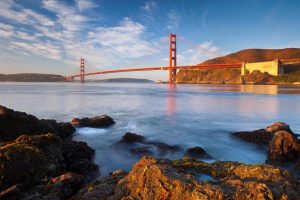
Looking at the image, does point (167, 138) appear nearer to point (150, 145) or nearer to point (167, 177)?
point (150, 145)

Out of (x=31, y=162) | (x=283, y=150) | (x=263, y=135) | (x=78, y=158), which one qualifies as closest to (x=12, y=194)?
(x=31, y=162)

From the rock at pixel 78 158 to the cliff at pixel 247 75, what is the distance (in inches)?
3285

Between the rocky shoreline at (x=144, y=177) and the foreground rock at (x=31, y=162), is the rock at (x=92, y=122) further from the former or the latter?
the foreground rock at (x=31, y=162)

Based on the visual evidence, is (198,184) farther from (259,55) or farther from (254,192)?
(259,55)

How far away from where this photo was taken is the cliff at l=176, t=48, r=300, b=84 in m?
82.2

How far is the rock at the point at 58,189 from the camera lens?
2.95 meters

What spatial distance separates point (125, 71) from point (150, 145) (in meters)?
61.9

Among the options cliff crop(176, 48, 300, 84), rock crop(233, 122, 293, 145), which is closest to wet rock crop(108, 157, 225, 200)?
rock crop(233, 122, 293, 145)

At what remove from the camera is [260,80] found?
83438mm

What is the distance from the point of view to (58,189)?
310 cm

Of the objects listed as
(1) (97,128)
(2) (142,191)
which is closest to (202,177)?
(2) (142,191)

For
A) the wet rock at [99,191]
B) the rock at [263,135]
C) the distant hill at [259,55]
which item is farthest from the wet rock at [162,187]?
the distant hill at [259,55]

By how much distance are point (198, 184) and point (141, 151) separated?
16.0 feet

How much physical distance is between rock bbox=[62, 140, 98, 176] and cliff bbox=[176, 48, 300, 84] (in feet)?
274
